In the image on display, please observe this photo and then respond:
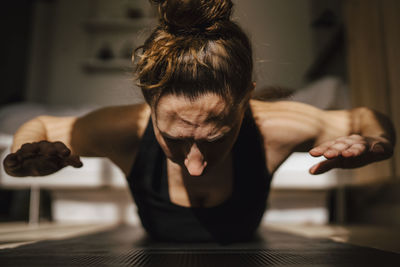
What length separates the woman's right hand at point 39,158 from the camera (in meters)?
0.55

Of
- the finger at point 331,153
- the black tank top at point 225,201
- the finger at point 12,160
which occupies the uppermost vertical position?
the finger at point 331,153

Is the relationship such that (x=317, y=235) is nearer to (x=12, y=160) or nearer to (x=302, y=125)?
(x=302, y=125)

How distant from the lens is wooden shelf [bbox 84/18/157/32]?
334 centimetres

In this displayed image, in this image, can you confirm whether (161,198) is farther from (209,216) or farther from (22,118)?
(22,118)

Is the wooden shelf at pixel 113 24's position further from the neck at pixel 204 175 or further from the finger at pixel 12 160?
the finger at pixel 12 160

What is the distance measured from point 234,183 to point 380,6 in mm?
1221

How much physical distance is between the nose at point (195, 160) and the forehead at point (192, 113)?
0.12 feet

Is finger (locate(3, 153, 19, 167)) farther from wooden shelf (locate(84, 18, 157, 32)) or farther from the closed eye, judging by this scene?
wooden shelf (locate(84, 18, 157, 32))

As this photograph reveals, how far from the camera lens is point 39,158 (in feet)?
1.84

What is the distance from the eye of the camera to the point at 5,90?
12.3ft

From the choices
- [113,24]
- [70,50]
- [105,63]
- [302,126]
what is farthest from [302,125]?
[70,50]

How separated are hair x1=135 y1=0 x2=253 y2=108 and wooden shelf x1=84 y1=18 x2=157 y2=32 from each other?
2.85 m

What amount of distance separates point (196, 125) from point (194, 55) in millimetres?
114

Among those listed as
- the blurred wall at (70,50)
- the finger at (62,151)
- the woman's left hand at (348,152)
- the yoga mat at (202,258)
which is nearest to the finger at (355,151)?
the woman's left hand at (348,152)
